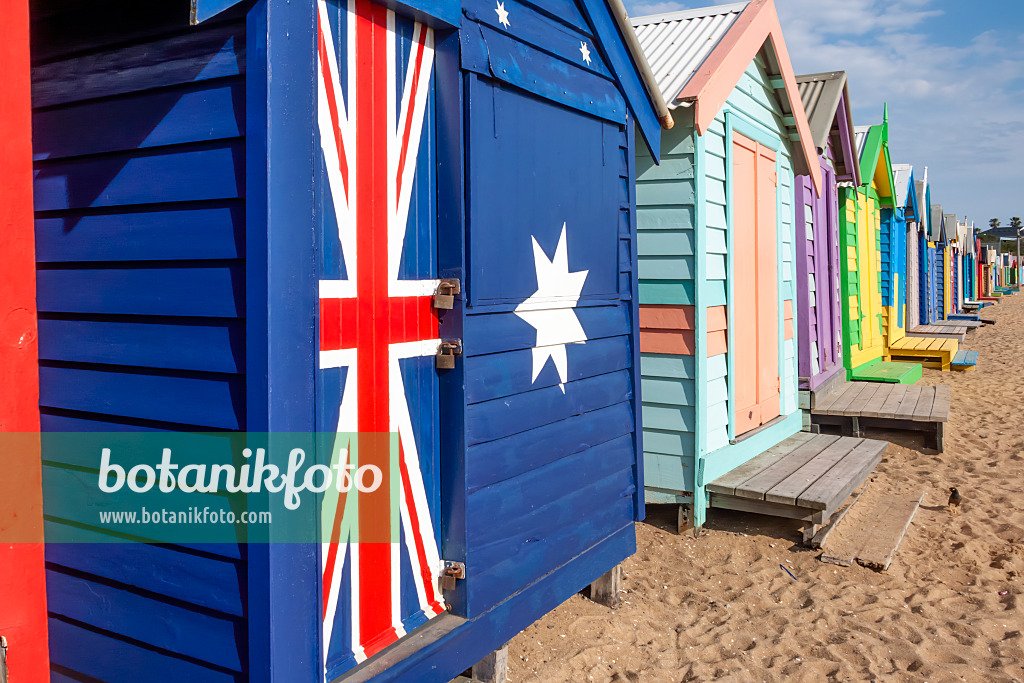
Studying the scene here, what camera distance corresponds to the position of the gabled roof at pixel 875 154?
1211 cm

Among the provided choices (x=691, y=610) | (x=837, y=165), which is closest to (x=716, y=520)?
(x=691, y=610)

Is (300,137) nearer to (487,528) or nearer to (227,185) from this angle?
(227,185)

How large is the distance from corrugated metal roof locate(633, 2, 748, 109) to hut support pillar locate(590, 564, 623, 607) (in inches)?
119

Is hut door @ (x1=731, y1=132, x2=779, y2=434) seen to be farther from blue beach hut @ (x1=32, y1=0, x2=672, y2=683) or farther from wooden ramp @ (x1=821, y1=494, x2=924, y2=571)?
blue beach hut @ (x1=32, y1=0, x2=672, y2=683)

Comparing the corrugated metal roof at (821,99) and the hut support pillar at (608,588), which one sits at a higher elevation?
the corrugated metal roof at (821,99)

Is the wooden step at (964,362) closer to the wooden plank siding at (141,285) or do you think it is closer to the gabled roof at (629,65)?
the gabled roof at (629,65)

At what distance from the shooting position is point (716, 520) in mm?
6012

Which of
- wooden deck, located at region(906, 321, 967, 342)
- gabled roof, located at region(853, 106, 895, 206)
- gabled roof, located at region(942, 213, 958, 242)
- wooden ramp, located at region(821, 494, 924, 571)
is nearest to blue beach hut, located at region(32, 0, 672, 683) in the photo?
wooden ramp, located at region(821, 494, 924, 571)

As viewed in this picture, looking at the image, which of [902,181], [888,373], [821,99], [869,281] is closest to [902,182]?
[902,181]

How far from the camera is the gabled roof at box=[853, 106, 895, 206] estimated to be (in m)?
12.1

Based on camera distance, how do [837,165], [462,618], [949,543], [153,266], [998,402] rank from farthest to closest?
[998,402]
[837,165]
[949,543]
[462,618]
[153,266]

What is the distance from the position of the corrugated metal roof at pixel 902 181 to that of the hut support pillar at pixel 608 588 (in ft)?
48.1

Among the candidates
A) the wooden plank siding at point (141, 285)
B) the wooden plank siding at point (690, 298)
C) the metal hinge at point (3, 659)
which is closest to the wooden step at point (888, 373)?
the wooden plank siding at point (690, 298)

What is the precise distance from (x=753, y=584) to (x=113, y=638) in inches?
150
